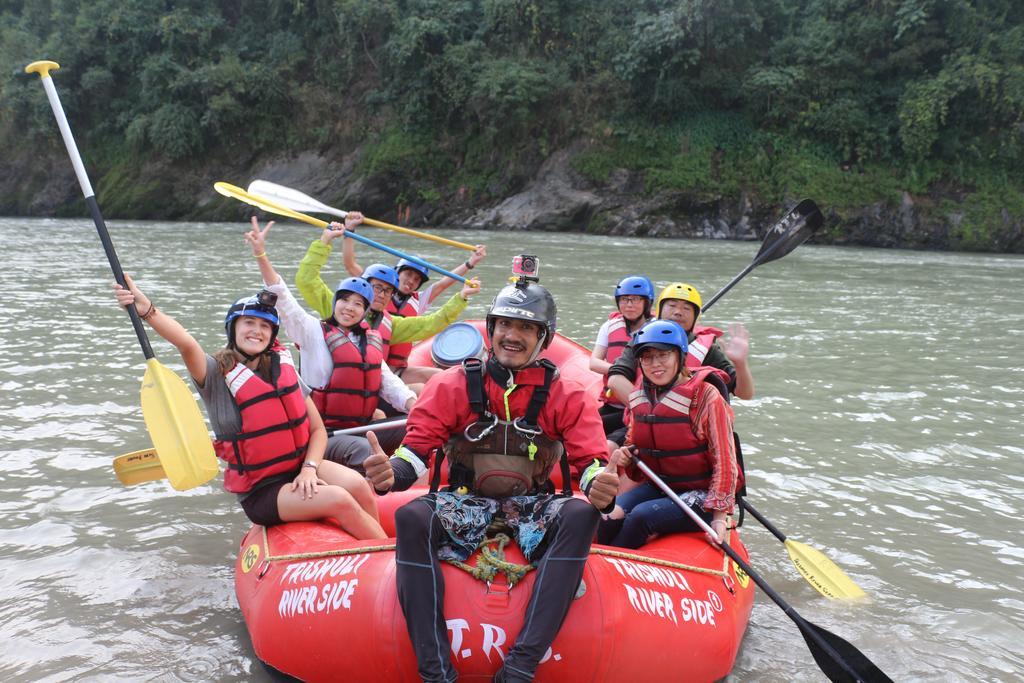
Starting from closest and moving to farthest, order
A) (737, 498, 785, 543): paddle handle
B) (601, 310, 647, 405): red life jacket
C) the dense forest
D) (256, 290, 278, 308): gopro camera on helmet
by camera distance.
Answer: (256, 290, 278, 308): gopro camera on helmet
(737, 498, 785, 543): paddle handle
(601, 310, 647, 405): red life jacket
the dense forest

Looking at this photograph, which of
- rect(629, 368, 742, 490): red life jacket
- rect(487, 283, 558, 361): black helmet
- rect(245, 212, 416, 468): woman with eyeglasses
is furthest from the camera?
rect(245, 212, 416, 468): woman with eyeglasses

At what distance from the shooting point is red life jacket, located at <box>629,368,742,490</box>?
3086mm

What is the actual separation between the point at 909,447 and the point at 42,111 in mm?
28285

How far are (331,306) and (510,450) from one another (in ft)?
7.62

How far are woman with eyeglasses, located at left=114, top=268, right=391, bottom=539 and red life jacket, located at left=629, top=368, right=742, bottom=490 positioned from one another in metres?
1.06

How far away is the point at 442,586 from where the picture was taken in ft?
7.51

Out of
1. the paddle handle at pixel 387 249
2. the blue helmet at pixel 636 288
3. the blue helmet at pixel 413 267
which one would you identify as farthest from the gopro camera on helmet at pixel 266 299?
the blue helmet at pixel 413 267

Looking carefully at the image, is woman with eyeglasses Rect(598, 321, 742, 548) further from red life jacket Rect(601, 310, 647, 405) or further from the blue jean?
red life jacket Rect(601, 310, 647, 405)

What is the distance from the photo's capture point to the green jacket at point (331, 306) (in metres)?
4.33

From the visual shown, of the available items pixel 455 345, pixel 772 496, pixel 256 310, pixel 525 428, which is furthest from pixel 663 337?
pixel 455 345

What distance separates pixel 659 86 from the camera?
65.9 ft

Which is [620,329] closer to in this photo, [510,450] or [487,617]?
[510,450]

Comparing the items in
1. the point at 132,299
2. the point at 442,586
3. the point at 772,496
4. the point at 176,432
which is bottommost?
the point at 772,496

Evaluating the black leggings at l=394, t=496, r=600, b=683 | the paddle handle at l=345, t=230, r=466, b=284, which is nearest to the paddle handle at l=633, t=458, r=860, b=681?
the black leggings at l=394, t=496, r=600, b=683
